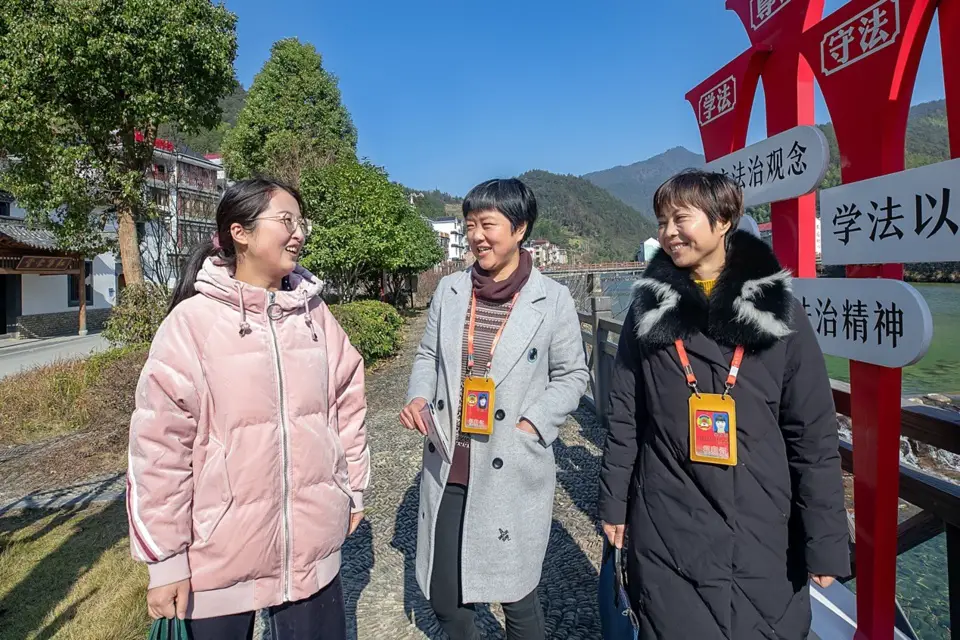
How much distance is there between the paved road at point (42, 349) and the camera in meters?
11.8

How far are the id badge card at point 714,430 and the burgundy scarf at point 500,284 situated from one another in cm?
76

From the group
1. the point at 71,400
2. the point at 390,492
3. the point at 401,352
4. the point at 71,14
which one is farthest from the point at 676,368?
the point at 401,352

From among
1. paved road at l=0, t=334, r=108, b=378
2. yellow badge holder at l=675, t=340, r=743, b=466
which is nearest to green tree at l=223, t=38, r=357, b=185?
paved road at l=0, t=334, r=108, b=378

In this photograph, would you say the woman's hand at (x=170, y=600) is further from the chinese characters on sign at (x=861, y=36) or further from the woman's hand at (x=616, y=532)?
the chinese characters on sign at (x=861, y=36)

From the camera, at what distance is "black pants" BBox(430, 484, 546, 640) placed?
1789mm

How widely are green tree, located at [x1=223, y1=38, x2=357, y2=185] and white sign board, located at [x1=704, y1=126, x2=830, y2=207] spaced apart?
1708cm

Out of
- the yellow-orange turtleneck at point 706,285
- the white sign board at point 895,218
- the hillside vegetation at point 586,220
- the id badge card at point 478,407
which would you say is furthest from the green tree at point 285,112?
the hillside vegetation at point 586,220

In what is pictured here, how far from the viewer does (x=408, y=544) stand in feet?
11.0

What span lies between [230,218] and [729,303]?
4.83ft

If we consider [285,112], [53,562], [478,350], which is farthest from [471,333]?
[285,112]

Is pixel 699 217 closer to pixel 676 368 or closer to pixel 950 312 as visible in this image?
pixel 676 368

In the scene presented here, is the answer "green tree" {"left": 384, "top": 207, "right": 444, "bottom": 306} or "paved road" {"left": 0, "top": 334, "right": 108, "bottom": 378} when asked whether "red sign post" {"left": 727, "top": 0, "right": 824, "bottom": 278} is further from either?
"paved road" {"left": 0, "top": 334, "right": 108, "bottom": 378}

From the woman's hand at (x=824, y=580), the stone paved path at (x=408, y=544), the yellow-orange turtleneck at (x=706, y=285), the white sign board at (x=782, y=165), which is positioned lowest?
the stone paved path at (x=408, y=544)

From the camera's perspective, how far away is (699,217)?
146 centimetres
